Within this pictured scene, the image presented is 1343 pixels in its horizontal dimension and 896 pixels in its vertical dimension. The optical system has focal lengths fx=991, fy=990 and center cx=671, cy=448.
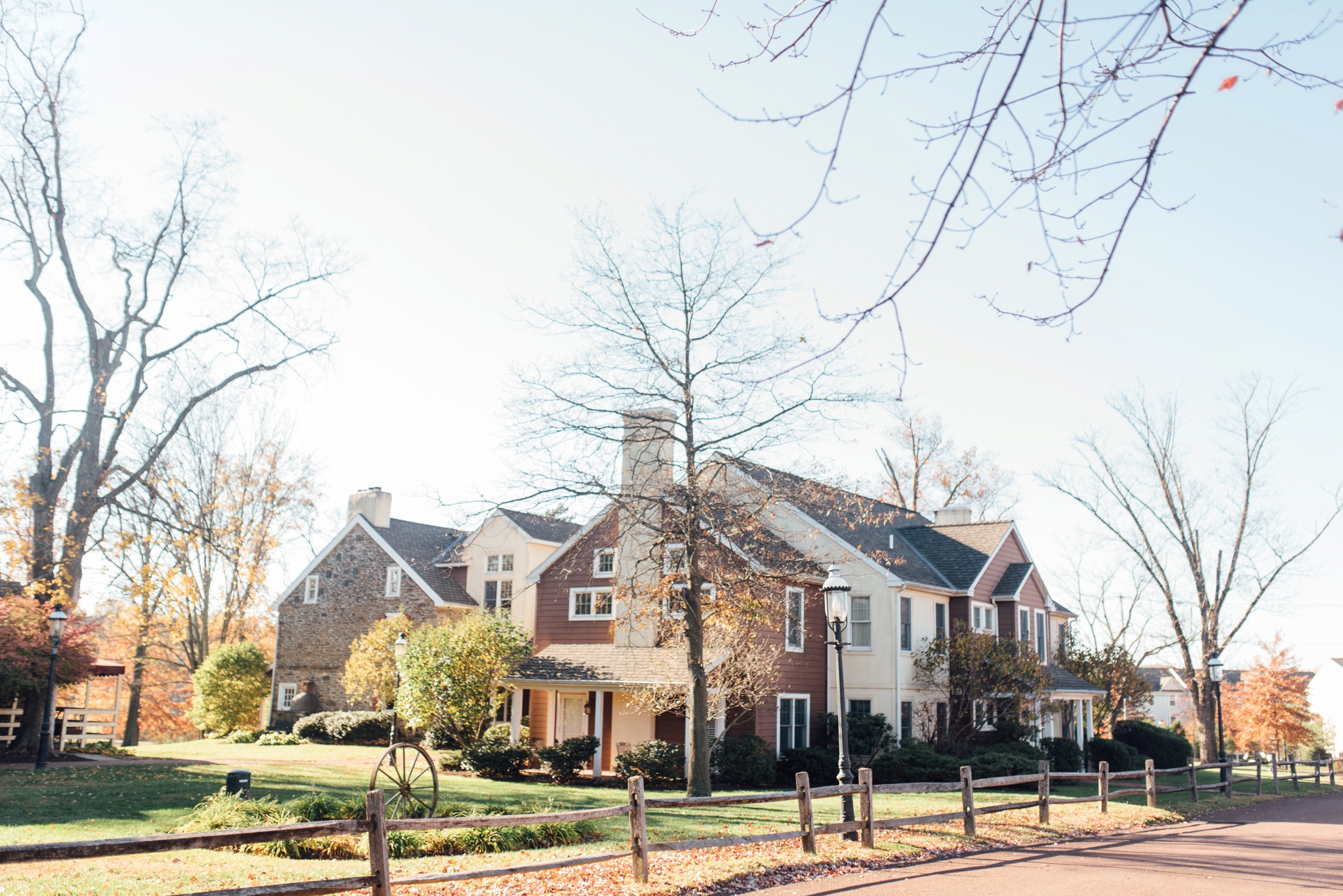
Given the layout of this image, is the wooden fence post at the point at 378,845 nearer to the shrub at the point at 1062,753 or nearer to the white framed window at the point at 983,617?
the shrub at the point at 1062,753

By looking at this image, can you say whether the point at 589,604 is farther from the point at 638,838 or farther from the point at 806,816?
the point at 638,838

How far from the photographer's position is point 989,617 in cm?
3044

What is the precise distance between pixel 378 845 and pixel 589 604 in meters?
21.2

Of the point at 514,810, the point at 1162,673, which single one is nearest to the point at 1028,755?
the point at 514,810

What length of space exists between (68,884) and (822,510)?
13568 mm

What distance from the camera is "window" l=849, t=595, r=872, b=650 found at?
→ 27516 millimetres

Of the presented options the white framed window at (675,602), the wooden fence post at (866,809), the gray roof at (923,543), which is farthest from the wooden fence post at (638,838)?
the gray roof at (923,543)

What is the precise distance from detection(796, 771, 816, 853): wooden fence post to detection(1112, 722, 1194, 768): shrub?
25.2 metres

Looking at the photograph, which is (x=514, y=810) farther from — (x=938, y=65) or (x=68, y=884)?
(x=938, y=65)

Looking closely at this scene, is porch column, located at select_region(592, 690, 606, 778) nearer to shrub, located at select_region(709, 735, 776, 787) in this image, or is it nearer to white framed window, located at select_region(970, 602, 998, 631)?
shrub, located at select_region(709, 735, 776, 787)

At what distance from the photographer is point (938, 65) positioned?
3.77 metres

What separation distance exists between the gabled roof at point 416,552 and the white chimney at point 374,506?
0.29 metres

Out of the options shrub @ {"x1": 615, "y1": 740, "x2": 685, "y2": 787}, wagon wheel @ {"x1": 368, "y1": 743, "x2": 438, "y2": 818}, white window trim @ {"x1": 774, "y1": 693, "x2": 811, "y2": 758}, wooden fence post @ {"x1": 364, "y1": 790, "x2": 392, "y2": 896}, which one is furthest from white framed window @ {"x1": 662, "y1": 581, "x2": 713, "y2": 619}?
wooden fence post @ {"x1": 364, "y1": 790, "x2": 392, "y2": 896}

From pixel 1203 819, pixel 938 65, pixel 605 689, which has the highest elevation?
pixel 938 65
